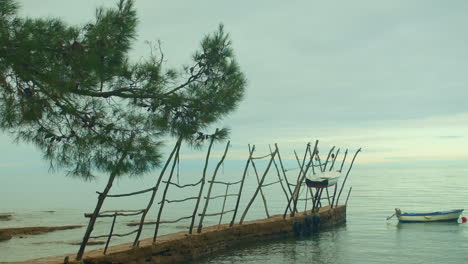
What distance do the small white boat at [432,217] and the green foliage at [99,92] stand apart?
1753 centimetres

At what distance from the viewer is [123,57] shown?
643 cm

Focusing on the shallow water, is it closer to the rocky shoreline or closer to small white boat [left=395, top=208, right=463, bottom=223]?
small white boat [left=395, top=208, right=463, bottom=223]

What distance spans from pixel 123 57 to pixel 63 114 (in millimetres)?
1170

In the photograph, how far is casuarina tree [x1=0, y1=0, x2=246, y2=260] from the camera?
18.2 feet

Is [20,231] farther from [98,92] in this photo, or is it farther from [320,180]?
[98,92]

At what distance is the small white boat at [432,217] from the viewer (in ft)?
72.3

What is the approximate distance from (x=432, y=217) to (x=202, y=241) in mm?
14000

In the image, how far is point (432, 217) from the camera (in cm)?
2208

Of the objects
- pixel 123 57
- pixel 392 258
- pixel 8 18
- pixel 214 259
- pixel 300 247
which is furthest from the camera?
pixel 300 247

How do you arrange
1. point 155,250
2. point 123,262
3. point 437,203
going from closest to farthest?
point 123,262
point 155,250
point 437,203

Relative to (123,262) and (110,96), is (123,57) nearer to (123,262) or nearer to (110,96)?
(110,96)

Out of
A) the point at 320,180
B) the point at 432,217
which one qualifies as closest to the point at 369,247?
the point at 320,180

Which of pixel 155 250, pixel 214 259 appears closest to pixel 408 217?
pixel 214 259

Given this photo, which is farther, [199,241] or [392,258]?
[392,258]
